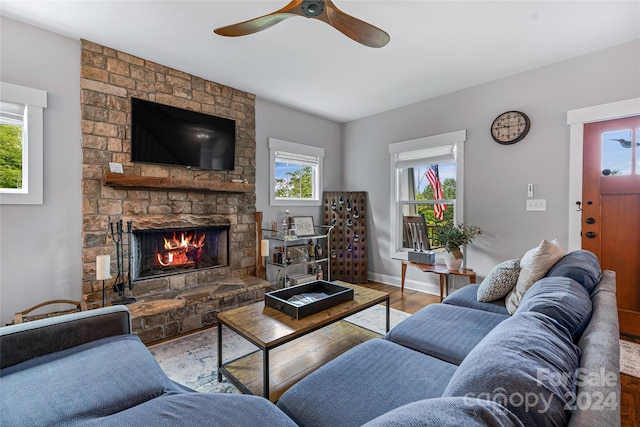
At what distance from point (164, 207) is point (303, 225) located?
1.89 meters

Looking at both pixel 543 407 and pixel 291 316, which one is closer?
pixel 543 407

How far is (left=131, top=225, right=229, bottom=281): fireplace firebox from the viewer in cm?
302

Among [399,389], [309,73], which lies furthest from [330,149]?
[399,389]

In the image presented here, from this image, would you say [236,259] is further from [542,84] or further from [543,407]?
[542,84]

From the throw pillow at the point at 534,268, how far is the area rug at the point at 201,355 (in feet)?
3.84

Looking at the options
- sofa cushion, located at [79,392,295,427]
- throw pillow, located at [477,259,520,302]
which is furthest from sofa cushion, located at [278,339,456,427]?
throw pillow, located at [477,259,520,302]

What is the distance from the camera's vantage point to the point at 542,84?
3.06m

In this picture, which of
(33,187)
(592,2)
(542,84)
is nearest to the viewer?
(592,2)

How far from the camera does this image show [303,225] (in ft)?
14.1

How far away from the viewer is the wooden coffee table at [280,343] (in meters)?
1.66

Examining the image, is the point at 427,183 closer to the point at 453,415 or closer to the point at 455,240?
the point at 455,240

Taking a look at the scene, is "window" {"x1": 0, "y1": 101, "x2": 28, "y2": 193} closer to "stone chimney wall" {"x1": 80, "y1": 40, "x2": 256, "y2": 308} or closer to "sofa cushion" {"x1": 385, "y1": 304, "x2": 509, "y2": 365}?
"stone chimney wall" {"x1": 80, "y1": 40, "x2": 256, "y2": 308}

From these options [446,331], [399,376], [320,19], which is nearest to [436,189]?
[446,331]

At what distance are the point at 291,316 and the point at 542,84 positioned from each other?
348cm
